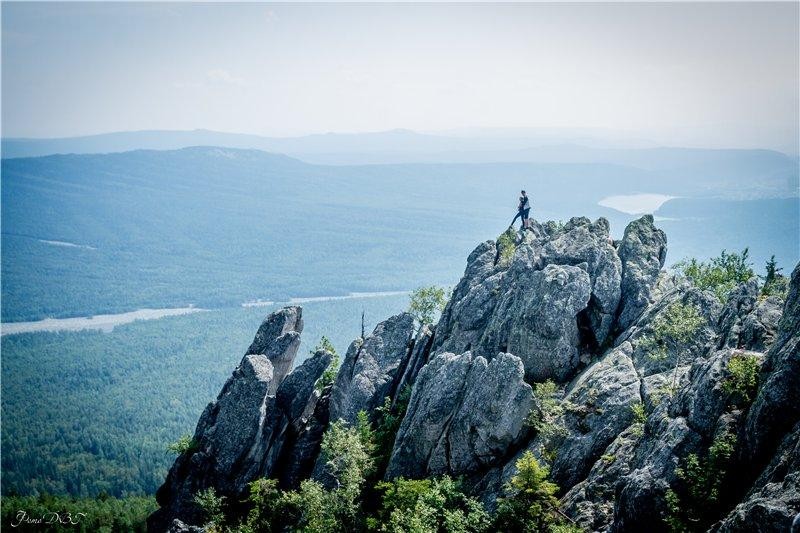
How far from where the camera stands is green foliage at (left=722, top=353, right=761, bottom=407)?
66.0 feet

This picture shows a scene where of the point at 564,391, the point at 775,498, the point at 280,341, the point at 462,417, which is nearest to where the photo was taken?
the point at 775,498

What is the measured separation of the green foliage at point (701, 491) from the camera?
19094 mm

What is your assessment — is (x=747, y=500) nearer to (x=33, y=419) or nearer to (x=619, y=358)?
(x=619, y=358)

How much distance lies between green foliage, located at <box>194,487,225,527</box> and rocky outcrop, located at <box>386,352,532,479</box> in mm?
12411

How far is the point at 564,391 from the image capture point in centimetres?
3066

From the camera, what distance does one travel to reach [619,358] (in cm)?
2955

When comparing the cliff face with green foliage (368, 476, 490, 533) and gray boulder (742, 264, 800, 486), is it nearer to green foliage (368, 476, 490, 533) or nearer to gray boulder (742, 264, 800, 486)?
gray boulder (742, 264, 800, 486)

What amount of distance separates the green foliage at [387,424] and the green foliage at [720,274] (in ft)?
65.7

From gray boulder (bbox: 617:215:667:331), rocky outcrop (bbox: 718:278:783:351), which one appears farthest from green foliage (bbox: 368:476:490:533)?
gray boulder (bbox: 617:215:667:331)

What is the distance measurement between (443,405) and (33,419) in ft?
672

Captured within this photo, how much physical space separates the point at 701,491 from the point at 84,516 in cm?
7819

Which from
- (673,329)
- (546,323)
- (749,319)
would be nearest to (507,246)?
(546,323)

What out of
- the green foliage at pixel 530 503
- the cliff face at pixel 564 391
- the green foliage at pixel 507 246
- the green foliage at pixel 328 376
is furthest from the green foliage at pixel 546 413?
the green foliage at pixel 328 376

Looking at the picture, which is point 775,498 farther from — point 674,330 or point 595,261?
point 595,261
